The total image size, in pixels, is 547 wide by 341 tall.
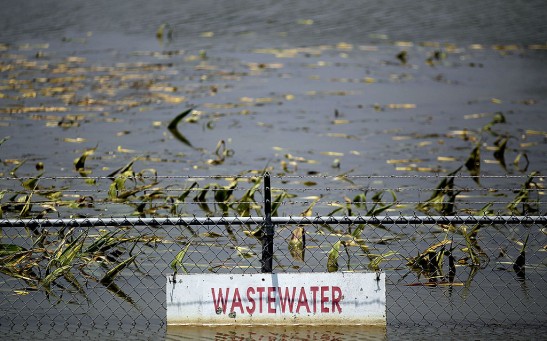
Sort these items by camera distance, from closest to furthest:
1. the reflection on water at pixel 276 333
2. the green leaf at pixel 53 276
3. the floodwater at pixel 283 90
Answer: the reflection on water at pixel 276 333 < the green leaf at pixel 53 276 < the floodwater at pixel 283 90

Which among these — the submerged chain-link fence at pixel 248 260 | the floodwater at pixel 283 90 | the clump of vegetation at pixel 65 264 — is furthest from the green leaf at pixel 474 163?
the clump of vegetation at pixel 65 264

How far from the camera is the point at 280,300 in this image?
8.84 metres

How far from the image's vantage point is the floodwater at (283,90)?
1652 centimetres

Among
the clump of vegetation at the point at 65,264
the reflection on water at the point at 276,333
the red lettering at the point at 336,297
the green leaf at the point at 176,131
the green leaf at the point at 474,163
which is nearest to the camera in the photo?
the reflection on water at the point at 276,333

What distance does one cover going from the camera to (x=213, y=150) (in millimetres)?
17562

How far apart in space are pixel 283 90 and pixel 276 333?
15.3 m

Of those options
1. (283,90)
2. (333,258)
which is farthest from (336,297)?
(283,90)

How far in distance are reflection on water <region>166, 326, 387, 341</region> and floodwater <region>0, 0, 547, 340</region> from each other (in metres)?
0.03

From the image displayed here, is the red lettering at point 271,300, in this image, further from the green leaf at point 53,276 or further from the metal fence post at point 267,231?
the green leaf at point 53,276

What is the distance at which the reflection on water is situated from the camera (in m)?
8.74

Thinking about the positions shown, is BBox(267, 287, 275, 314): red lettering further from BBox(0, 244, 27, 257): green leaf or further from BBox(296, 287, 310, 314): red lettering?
BBox(0, 244, 27, 257): green leaf

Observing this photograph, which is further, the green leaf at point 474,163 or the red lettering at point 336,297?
the green leaf at point 474,163

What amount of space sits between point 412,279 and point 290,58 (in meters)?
18.6

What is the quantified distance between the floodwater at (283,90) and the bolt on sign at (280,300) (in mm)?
148
